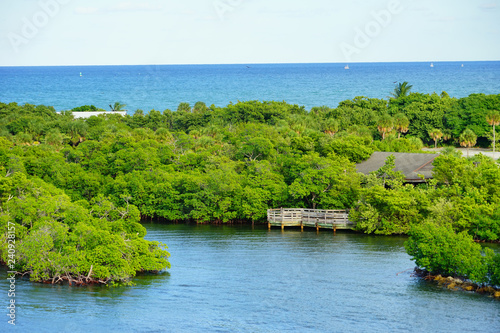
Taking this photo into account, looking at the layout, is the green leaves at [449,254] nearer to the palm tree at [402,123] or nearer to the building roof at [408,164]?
the building roof at [408,164]

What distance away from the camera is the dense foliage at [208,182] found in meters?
29.6

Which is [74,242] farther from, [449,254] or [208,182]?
[449,254]

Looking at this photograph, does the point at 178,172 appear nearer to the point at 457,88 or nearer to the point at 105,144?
the point at 105,144

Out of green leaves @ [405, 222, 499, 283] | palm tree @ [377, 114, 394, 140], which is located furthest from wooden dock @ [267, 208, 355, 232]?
palm tree @ [377, 114, 394, 140]

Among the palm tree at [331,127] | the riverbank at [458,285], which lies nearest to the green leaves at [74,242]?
the riverbank at [458,285]

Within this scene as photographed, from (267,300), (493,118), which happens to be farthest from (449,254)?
(493,118)

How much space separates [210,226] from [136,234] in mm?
12464

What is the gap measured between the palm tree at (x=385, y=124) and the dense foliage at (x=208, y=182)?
0.14 metres

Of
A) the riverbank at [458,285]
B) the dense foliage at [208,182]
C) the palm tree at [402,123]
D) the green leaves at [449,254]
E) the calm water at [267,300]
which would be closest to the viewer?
the calm water at [267,300]

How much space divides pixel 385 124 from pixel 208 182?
23889 mm

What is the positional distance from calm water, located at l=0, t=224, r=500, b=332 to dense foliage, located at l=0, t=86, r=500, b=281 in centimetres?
199

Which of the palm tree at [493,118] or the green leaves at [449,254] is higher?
the palm tree at [493,118]

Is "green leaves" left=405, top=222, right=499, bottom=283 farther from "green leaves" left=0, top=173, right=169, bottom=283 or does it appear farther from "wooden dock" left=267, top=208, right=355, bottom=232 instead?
"green leaves" left=0, top=173, right=169, bottom=283

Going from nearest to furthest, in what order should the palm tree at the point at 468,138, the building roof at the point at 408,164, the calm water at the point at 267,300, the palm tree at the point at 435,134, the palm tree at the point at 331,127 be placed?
the calm water at the point at 267,300 < the building roof at the point at 408,164 < the palm tree at the point at 468,138 < the palm tree at the point at 331,127 < the palm tree at the point at 435,134
